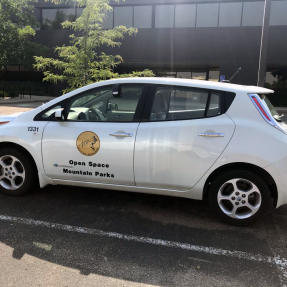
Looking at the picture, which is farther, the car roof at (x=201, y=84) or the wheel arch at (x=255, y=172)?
the car roof at (x=201, y=84)

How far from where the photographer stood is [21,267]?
2.62m

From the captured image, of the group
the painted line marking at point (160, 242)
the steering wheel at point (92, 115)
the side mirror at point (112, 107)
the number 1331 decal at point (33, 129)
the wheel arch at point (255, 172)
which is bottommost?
the painted line marking at point (160, 242)

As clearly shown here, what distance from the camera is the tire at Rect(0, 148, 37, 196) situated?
3.94 m

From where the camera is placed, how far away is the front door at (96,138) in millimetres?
3512

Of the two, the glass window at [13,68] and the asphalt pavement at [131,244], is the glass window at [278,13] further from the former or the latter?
the glass window at [13,68]

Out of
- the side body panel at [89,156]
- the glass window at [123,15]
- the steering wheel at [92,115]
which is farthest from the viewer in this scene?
the glass window at [123,15]

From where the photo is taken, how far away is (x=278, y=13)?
21109 millimetres

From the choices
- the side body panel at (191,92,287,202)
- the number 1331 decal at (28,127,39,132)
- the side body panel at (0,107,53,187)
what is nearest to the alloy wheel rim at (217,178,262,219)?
the side body panel at (191,92,287,202)

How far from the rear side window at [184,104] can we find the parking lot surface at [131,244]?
1302 millimetres

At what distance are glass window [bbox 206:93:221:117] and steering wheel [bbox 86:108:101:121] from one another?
56.3 inches

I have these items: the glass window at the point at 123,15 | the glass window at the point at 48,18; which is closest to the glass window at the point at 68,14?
the glass window at the point at 48,18

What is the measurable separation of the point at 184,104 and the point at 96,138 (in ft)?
3.80

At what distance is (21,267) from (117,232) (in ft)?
3.41

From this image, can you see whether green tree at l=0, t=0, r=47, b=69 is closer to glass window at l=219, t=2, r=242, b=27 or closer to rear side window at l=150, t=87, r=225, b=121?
glass window at l=219, t=2, r=242, b=27
